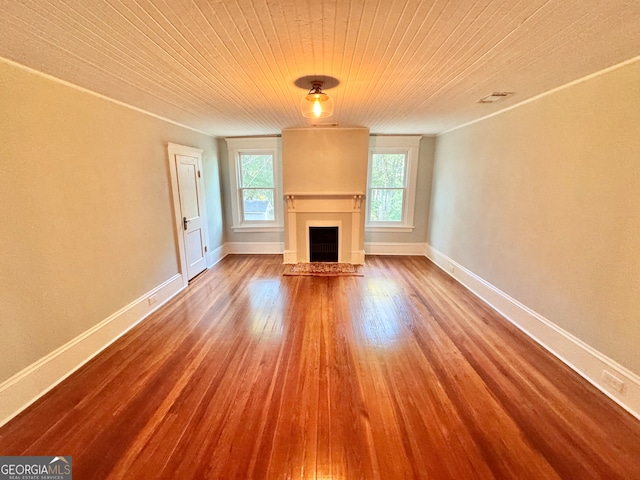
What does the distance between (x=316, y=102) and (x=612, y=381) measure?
309 cm

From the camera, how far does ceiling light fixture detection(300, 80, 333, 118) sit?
2.29 metres

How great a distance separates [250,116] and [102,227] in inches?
83.9

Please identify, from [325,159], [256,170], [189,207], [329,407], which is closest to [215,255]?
[189,207]

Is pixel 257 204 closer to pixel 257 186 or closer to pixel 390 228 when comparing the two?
pixel 257 186

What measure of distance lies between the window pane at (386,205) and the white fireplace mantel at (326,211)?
2.35ft

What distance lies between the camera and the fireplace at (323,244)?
201 inches

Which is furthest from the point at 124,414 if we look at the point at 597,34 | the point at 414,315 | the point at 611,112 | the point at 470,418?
the point at 611,112

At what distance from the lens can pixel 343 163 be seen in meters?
4.76

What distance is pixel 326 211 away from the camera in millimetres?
4957

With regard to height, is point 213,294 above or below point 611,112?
below

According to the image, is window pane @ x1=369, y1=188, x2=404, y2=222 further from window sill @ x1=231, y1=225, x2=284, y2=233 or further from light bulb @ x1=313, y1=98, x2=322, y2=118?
light bulb @ x1=313, y1=98, x2=322, y2=118

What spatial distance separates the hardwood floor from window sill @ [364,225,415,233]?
275 centimetres

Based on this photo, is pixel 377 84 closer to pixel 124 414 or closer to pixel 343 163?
pixel 343 163

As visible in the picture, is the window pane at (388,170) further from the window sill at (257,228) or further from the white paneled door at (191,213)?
the white paneled door at (191,213)
